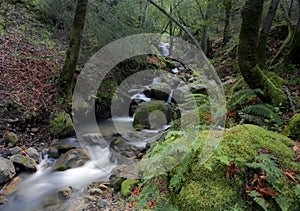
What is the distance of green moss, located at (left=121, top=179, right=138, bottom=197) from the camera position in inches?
175

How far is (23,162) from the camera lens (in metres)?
5.75

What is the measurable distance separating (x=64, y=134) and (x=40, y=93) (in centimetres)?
169

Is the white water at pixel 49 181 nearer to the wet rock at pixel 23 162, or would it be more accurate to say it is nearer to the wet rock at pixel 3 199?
the wet rock at pixel 3 199

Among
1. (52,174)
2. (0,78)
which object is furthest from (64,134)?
(0,78)

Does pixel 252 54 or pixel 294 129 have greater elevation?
pixel 252 54

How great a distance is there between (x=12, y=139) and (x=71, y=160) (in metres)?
1.70

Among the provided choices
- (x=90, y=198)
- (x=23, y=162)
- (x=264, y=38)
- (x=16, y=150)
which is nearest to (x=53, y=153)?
(x=23, y=162)

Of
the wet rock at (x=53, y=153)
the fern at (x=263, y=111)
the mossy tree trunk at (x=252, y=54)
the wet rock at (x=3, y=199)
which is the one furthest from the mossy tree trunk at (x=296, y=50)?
the wet rock at (x=3, y=199)

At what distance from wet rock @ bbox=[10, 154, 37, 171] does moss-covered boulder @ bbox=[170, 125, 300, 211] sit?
462 cm

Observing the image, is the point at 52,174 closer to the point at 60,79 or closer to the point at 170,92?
the point at 60,79

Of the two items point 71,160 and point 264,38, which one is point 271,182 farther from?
point 264,38

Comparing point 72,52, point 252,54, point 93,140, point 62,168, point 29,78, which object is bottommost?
point 62,168

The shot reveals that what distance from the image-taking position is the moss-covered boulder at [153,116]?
9.24 meters

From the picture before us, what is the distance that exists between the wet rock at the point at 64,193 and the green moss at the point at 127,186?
139cm
